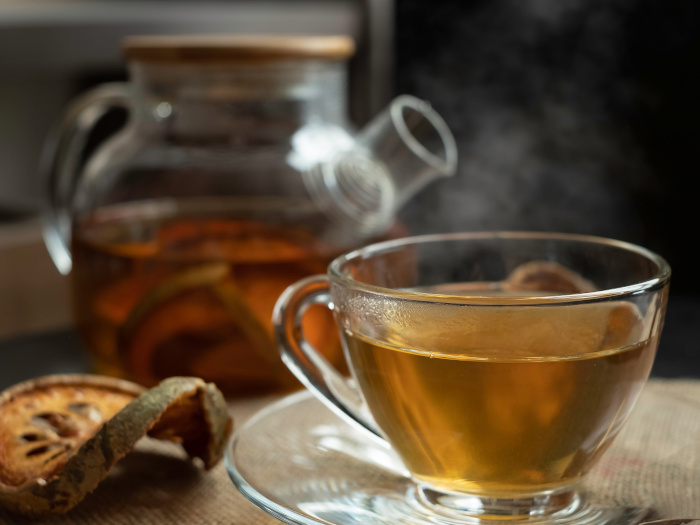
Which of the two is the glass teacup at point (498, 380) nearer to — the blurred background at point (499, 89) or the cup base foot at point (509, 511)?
the cup base foot at point (509, 511)

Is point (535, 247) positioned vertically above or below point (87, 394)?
above

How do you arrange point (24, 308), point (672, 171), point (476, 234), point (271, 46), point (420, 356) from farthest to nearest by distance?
point (672, 171), point (24, 308), point (271, 46), point (476, 234), point (420, 356)

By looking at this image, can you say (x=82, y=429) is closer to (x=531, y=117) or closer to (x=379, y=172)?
(x=379, y=172)

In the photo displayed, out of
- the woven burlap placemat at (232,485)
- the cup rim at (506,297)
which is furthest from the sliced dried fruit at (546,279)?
the woven burlap placemat at (232,485)

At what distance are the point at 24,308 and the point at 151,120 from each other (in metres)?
0.52

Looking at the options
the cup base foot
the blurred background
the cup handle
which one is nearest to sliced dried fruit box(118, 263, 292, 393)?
the cup handle

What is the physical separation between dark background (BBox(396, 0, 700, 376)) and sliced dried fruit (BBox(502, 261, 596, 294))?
872 millimetres

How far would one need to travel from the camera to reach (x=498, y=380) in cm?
60

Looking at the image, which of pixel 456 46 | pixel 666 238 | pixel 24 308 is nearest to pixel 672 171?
pixel 666 238

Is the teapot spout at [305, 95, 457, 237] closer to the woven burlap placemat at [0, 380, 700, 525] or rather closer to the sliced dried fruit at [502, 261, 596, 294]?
the sliced dried fruit at [502, 261, 596, 294]

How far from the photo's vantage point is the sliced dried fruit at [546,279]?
0.76 metres

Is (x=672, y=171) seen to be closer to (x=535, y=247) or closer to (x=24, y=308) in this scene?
(x=535, y=247)

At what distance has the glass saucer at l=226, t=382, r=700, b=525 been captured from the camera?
611 mm

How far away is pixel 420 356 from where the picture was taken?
2.02ft
